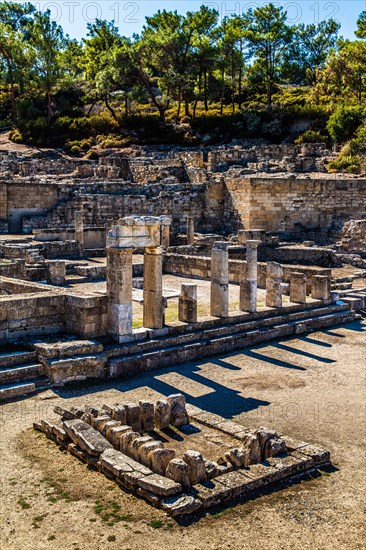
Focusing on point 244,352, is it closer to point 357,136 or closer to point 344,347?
point 344,347

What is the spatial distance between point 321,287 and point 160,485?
12.6m

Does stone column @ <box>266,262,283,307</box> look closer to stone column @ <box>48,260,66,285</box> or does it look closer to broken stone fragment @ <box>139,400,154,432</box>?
stone column @ <box>48,260,66,285</box>

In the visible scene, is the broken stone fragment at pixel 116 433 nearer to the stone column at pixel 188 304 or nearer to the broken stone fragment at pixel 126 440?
the broken stone fragment at pixel 126 440

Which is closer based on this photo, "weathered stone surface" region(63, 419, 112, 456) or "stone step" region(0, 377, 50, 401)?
"weathered stone surface" region(63, 419, 112, 456)

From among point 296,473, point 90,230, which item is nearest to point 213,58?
point 90,230

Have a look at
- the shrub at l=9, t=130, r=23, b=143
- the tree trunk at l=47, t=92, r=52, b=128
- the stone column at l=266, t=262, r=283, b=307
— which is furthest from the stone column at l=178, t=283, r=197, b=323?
the tree trunk at l=47, t=92, r=52, b=128

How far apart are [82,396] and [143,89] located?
45.2 metres

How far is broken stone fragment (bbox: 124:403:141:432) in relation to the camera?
1007 centimetres

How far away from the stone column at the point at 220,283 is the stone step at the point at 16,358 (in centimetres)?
523

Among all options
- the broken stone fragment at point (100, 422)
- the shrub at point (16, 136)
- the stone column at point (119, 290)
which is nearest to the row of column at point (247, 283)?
the stone column at point (119, 290)

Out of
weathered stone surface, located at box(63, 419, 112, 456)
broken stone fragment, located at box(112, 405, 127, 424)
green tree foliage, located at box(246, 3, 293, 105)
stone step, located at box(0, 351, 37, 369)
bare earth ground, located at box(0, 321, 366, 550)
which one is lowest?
bare earth ground, located at box(0, 321, 366, 550)

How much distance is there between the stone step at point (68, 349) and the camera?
41.9 ft

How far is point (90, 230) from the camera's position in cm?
2897

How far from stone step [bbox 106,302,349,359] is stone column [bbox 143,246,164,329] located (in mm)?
492
